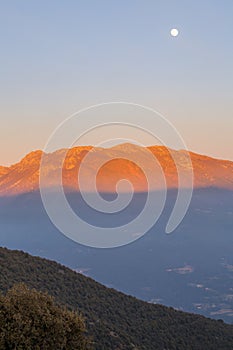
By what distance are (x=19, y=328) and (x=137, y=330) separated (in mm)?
28150

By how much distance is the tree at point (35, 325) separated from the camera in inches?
913

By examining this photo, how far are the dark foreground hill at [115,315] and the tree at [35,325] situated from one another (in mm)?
17551

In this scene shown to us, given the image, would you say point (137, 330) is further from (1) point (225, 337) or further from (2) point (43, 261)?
(2) point (43, 261)

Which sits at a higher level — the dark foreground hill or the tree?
the dark foreground hill

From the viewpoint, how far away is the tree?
23188 mm

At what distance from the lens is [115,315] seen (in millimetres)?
51812

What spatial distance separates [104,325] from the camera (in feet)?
153

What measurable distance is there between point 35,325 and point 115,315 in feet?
95.4

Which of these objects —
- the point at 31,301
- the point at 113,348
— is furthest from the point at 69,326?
the point at 113,348

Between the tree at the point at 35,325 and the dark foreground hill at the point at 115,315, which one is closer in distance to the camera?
the tree at the point at 35,325

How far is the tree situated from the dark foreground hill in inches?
691

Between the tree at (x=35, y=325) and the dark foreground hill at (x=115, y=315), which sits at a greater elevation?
the dark foreground hill at (x=115, y=315)

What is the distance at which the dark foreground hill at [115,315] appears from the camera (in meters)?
46.1

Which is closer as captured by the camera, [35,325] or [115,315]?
[35,325]
